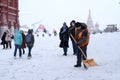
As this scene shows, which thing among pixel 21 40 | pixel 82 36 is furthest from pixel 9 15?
pixel 82 36

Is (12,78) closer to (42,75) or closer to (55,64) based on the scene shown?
(42,75)

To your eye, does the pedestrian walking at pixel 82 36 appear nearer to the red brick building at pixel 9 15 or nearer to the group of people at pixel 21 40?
the group of people at pixel 21 40

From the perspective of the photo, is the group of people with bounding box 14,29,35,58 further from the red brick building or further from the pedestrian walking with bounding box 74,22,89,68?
the red brick building

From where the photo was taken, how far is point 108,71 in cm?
1230

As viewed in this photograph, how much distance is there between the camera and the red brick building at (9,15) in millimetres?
50019

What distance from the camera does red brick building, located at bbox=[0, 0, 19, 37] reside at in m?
50.0

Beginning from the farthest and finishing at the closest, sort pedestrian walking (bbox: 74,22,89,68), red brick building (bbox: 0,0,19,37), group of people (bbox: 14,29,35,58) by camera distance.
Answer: red brick building (bbox: 0,0,19,37), group of people (bbox: 14,29,35,58), pedestrian walking (bbox: 74,22,89,68)

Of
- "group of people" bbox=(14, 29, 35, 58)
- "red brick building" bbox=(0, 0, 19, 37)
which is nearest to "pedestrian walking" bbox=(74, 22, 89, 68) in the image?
"group of people" bbox=(14, 29, 35, 58)

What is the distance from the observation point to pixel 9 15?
2104 inches

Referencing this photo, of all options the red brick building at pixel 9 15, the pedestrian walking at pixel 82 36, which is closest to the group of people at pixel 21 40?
the pedestrian walking at pixel 82 36

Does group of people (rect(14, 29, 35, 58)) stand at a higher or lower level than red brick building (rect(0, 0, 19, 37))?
lower

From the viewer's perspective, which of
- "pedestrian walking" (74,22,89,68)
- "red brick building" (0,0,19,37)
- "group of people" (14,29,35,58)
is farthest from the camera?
"red brick building" (0,0,19,37)

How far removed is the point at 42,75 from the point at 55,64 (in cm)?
311

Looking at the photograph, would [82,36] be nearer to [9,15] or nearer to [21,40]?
[21,40]
